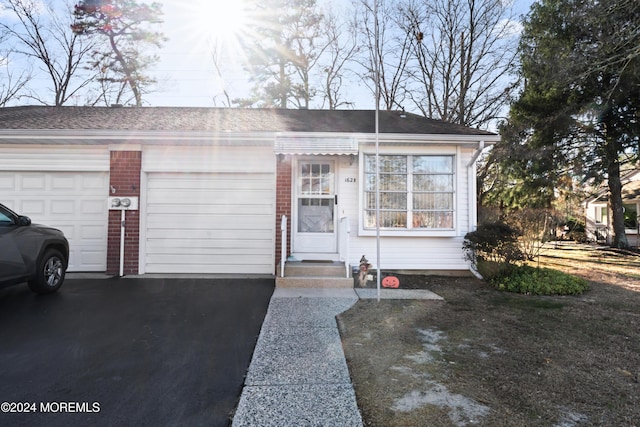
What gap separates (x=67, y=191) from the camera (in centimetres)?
716

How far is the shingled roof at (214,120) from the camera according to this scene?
23.6ft

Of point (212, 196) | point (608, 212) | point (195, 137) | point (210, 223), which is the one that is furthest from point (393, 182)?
point (608, 212)

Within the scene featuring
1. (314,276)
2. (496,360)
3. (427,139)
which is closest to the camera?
(496,360)

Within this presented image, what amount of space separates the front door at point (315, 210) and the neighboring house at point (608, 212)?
49.4ft

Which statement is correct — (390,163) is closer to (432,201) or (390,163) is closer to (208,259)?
(432,201)

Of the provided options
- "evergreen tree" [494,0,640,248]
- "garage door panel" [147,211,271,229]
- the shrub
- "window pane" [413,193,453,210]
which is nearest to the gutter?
"window pane" [413,193,453,210]

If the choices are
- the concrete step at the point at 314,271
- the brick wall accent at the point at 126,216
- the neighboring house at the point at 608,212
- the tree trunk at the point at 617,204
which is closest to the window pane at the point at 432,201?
the concrete step at the point at 314,271

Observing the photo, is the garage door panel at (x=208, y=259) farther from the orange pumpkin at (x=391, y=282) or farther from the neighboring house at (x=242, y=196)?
the orange pumpkin at (x=391, y=282)

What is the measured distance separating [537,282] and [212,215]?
21.5ft

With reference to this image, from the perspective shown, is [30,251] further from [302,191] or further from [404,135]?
[404,135]

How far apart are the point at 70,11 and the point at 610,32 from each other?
22.3 metres

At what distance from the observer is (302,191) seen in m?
7.32

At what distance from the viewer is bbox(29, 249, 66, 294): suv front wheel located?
17.2 feet

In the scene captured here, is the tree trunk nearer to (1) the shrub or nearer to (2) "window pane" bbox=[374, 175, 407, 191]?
(1) the shrub
